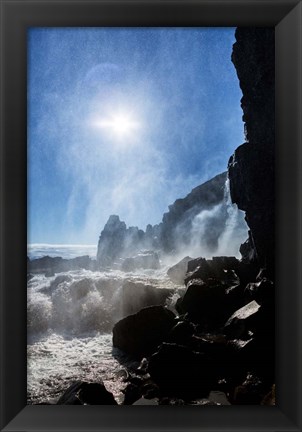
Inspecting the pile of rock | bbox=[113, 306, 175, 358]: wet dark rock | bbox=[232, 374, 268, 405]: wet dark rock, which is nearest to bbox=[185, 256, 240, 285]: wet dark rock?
the pile of rock

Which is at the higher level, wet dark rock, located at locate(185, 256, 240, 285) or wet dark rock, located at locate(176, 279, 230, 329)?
wet dark rock, located at locate(185, 256, 240, 285)

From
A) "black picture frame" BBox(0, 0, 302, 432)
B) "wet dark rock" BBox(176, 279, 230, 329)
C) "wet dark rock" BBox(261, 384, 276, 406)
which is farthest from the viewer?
"wet dark rock" BBox(176, 279, 230, 329)

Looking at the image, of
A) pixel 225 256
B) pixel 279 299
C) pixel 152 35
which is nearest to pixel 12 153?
pixel 152 35

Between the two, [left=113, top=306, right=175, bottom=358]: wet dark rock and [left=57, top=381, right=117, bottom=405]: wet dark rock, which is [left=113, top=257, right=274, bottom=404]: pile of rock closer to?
[left=113, top=306, right=175, bottom=358]: wet dark rock

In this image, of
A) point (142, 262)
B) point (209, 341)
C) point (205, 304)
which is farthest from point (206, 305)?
point (142, 262)

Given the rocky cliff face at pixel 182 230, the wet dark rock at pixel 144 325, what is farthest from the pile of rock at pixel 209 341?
the rocky cliff face at pixel 182 230

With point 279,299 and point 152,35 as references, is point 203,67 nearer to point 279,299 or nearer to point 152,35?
point 152,35
